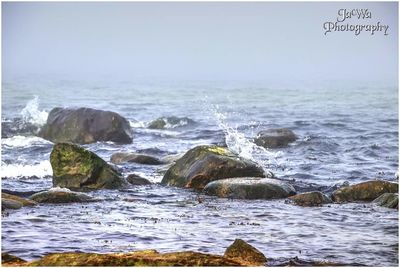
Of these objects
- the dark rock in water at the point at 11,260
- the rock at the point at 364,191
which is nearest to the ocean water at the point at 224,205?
the dark rock in water at the point at 11,260

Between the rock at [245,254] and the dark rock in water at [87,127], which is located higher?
the dark rock in water at [87,127]

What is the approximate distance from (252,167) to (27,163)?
29.0 feet

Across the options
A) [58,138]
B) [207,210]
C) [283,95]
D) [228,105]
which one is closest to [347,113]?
[228,105]

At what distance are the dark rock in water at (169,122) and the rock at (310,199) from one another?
20.3 meters

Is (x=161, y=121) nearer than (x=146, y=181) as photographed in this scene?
No

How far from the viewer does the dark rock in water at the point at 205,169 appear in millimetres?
19844

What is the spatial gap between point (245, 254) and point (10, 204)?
272 inches

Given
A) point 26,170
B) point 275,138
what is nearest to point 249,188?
point 26,170

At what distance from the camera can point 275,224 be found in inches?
602

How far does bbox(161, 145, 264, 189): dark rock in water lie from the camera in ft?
65.1

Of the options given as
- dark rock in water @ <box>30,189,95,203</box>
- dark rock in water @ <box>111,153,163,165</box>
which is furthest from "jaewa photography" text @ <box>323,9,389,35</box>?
dark rock in water @ <box>111,153,163,165</box>

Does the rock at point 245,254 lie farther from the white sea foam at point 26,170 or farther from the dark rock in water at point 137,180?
the white sea foam at point 26,170

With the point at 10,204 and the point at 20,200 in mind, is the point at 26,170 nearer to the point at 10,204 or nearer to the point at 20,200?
the point at 20,200

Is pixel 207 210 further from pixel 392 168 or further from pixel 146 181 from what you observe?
pixel 392 168
